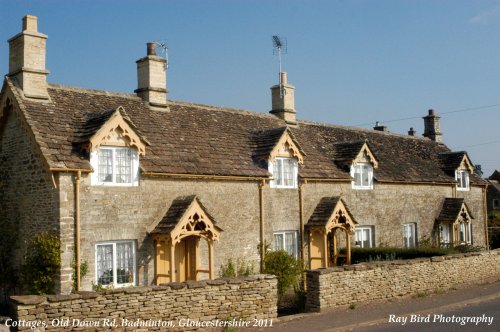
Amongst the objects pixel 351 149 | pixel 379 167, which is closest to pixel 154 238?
pixel 351 149

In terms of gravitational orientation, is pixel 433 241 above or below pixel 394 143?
below

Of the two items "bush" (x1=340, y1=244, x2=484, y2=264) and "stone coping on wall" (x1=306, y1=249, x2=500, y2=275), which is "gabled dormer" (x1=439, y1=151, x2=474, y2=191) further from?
"stone coping on wall" (x1=306, y1=249, x2=500, y2=275)

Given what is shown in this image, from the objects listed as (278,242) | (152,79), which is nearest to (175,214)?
(278,242)

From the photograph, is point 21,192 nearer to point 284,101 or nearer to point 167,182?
point 167,182

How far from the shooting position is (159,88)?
2416 cm

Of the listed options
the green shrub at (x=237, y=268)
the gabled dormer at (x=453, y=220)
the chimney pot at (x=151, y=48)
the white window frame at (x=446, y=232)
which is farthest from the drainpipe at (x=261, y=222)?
the white window frame at (x=446, y=232)

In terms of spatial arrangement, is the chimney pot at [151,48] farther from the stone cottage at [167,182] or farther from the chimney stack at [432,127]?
the chimney stack at [432,127]

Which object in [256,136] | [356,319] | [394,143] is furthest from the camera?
[394,143]

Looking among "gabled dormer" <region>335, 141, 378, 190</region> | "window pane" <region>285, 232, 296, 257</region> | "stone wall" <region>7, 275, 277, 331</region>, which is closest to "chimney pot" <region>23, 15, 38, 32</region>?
"stone wall" <region>7, 275, 277, 331</region>

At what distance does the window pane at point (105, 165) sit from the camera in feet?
60.5

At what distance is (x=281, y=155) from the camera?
24078mm

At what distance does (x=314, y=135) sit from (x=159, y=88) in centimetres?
962

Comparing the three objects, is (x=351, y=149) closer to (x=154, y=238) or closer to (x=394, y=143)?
(x=394, y=143)

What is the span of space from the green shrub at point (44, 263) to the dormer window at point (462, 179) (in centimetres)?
2596
